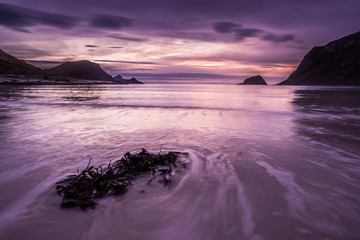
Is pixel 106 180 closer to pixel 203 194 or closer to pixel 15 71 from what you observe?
Result: pixel 203 194

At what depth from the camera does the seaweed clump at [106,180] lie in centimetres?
291

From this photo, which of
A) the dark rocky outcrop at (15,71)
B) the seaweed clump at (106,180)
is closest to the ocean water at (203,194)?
the seaweed clump at (106,180)

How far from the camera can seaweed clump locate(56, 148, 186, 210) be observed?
2912 millimetres

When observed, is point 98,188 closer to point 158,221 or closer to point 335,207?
point 158,221

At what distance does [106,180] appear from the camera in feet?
11.1

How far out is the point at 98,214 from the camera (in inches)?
104

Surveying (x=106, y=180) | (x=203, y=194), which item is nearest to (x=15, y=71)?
Answer: (x=106, y=180)

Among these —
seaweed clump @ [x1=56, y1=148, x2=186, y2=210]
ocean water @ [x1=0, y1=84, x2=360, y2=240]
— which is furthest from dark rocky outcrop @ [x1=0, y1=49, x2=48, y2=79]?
seaweed clump @ [x1=56, y1=148, x2=186, y2=210]

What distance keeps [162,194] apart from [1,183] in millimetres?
2839

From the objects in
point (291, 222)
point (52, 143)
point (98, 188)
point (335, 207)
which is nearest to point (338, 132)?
point (335, 207)

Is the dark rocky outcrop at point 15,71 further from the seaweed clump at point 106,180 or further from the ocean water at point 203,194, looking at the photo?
the seaweed clump at point 106,180

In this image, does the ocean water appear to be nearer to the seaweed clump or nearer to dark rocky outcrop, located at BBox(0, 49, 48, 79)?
the seaweed clump

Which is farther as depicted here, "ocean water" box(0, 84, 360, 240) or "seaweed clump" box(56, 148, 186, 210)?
"seaweed clump" box(56, 148, 186, 210)

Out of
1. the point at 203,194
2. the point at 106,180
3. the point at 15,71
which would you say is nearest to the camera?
the point at 203,194
